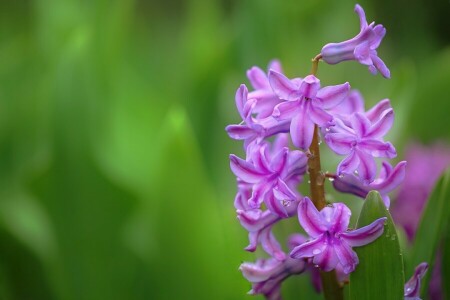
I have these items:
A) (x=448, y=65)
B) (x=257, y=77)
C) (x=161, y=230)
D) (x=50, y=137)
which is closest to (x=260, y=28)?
(x=448, y=65)

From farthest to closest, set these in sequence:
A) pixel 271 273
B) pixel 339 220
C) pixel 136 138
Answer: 1. pixel 136 138
2. pixel 271 273
3. pixel 339 220

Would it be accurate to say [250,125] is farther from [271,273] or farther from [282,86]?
[271,273]

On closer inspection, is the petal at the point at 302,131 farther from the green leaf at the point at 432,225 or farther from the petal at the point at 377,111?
the green leaf at the point at 432,225

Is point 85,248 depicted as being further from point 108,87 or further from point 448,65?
point 448,65

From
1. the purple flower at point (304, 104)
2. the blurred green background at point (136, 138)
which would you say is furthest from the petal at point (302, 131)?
the blurred green background at point (136, 138)

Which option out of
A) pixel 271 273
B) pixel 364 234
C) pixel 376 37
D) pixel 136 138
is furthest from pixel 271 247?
pixel 136 138

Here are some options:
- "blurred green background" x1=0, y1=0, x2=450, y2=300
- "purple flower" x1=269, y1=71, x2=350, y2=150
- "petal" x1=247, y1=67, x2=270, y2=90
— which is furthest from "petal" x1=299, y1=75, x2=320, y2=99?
"blurred green background" x1=0, y1=0, x2=450, y2=300

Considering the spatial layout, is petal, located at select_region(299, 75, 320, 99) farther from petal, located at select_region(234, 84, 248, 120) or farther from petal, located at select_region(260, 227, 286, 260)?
petal, located at select_region(260, 227, 286, 260)
